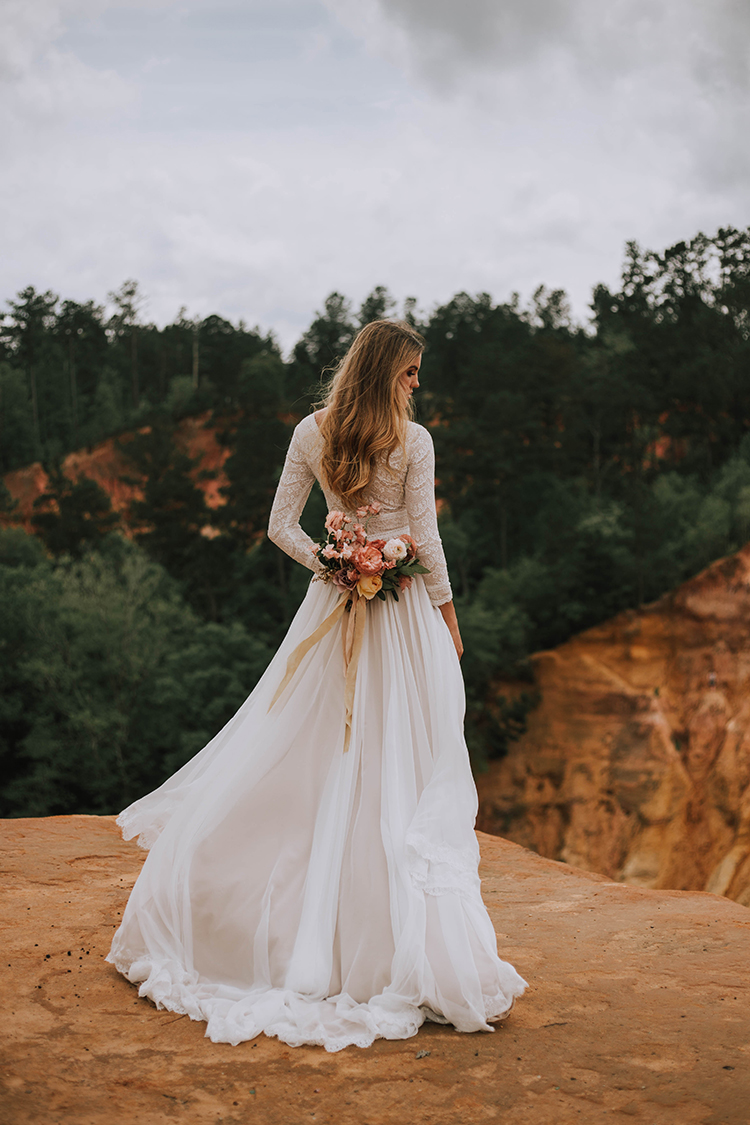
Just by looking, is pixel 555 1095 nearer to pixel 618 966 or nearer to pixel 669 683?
pixel 618 966

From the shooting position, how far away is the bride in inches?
115

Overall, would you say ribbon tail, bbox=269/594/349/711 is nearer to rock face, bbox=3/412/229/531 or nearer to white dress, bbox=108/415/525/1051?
white dress, bbox=108/415/525/1051

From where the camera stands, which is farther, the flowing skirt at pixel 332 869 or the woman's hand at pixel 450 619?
the woman's hand at pixel 450 619

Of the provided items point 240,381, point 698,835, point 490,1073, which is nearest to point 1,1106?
point 490,1073

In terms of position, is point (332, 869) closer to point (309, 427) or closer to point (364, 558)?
point (364, 558)

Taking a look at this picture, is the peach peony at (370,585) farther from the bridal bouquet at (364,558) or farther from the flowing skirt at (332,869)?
the flowing skirt at (332,869)

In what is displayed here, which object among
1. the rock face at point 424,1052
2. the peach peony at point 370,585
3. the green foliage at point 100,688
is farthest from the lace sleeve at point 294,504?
the green foliage at point 100,688

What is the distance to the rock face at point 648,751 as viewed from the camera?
2091 cm

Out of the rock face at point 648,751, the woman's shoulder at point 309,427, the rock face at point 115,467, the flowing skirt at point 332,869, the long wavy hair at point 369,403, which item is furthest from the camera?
the rock face at point 115,467

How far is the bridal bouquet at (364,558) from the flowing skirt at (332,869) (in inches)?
4.6

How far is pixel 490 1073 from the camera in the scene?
2.67 metres

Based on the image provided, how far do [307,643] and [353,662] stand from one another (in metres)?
0.22

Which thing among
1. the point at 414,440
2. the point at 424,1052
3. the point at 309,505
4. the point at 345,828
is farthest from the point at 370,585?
the point at 309,505

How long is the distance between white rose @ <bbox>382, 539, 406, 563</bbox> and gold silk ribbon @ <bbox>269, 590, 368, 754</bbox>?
0.21 m
